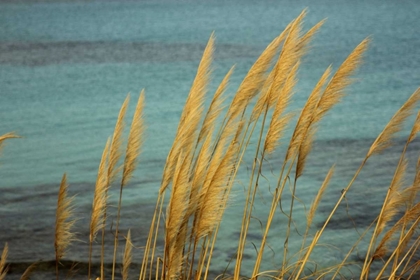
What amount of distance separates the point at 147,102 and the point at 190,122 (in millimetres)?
5233

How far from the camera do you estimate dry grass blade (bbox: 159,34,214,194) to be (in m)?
1.44

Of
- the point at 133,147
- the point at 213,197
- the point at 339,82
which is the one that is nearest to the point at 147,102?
the point at 133,147

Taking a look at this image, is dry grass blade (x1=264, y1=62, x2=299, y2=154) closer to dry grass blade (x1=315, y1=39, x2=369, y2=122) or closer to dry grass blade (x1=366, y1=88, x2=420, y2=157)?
dry grass blade (x1=315, y1=39, x2=369, y2=122)

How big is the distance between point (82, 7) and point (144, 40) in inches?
320

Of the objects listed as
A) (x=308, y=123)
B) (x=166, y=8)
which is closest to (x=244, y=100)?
(x=308, y=123)

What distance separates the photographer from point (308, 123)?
153 cm

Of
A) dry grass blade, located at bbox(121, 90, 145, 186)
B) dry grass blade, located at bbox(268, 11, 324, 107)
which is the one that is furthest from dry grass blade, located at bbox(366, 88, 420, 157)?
dry grass blade, located at bbox(121, 90, 145, 186)

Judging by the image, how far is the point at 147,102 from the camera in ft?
21.8

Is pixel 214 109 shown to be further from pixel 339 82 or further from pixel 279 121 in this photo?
pixel 339 82

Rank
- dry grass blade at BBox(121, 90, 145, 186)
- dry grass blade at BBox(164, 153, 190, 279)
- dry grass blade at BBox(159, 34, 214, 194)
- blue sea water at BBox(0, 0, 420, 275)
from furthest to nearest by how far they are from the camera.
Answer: blue sea water at BBox(0, 0, 420, 275)
dry grass blade at BBox(121, 90, 145, 186)
dry grass blade at BBox(159, 34, 214, 194)
dry grass blade at BBox(164, 153, 190, 279)

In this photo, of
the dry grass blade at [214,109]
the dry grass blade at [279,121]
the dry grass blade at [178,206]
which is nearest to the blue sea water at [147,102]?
the dry grass blade at [279,121]

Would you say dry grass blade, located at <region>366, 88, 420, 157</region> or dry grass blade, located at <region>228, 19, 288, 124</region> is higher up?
dry grass blade, located at <region>228, 19, 288, 124</region>

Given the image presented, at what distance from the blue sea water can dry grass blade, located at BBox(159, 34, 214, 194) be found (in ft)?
A: 0.63

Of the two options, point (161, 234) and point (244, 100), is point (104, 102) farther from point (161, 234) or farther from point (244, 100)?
point (244, 100)
